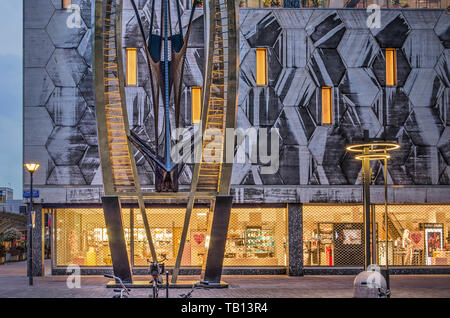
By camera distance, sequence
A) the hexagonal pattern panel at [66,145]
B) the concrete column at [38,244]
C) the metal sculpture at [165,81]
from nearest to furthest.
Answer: the metal sculpture at [165,81]
the concrete column at [38,244]
the hexagonal pattern panel at [66,145]

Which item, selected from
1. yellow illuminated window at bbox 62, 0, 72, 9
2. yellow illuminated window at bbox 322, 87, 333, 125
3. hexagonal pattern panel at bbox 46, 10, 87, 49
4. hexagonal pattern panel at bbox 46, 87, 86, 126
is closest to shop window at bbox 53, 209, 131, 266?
hexagonal pattern panel at bbox 46, 87, 86, 126

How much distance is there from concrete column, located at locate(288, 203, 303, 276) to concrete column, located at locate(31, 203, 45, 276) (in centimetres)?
1038

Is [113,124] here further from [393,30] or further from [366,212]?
[393,30]

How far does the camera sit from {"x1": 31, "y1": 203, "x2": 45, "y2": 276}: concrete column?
27.2 m

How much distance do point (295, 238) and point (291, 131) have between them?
4.51 m

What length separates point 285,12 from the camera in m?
28.0

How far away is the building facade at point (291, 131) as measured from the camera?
27469mm

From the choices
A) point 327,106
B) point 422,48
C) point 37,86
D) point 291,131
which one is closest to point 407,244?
point 327,106

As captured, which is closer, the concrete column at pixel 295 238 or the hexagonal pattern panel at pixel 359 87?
the concrete column at pixel 295 238

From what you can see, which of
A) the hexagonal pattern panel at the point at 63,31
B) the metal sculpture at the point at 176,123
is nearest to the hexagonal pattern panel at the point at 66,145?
the hexagonal pattern panel at the point at 63,31

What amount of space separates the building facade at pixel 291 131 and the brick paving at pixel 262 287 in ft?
4.98

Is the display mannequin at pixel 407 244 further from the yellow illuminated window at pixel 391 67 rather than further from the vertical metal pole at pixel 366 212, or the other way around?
the vertical metal pole at pixel 366 212
